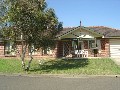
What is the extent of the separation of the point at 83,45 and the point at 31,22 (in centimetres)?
1509

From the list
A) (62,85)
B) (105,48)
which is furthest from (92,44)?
(62,85)

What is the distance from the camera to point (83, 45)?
3838cm

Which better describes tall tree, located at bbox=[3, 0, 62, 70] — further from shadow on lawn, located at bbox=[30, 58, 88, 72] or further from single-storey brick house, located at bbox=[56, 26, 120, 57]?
single-storey brick house, located at bbox=[56, 26, 120, 57]

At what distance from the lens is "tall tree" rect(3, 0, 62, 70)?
24.2m

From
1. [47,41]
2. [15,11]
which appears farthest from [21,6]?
[47,41]

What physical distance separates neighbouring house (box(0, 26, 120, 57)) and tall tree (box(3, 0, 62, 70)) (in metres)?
10.4

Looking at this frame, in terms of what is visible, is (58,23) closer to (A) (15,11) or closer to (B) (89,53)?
(A) (15,11)

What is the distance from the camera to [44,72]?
24.7m

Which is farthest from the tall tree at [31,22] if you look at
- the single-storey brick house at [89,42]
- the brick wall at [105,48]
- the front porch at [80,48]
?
the brick wall at [105,48]

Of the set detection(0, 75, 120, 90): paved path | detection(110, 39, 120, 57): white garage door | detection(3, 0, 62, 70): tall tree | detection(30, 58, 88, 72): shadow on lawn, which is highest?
detection(3, 0, 62, 70): tall tree

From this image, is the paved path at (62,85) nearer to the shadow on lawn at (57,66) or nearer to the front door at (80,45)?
the shadow on lawn at (57,66)

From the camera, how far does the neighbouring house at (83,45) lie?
3662 centimetres

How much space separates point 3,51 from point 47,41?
1376 cm

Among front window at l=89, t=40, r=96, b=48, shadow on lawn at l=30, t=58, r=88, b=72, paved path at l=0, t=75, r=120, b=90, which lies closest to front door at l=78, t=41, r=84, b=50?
front window at l=89, t=40, r=96, b=48
